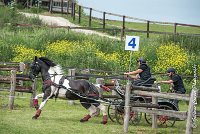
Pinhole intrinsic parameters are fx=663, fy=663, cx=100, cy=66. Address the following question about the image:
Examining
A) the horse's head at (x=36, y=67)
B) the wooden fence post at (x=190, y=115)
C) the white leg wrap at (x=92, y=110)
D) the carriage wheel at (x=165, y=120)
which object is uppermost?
the horse's head at (x=36, y=67)

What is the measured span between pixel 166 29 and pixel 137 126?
1241 inches

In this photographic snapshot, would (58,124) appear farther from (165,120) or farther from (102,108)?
(165,120)

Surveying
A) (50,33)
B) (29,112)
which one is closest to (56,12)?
(50,33)

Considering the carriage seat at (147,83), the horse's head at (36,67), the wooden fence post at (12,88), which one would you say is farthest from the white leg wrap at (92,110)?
the wooden fence post at (12,88)

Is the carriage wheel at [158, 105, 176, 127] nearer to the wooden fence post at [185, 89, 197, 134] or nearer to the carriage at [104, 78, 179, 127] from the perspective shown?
the carriage at [104, 78, 179, 127]

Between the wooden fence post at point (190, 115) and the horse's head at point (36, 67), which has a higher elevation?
the horse's head at point (36, 67)

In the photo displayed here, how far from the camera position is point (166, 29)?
5100 centimetres

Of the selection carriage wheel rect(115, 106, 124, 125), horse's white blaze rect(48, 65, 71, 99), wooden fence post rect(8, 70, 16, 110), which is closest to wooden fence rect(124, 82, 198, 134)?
carriage wheel rect(115, 106, 124, 125)

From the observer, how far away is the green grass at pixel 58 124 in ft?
57.6

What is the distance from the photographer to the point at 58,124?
18.9m

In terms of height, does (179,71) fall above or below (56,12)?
below

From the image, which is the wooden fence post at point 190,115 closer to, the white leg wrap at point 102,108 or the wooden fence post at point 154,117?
the wooden fence post at point 154,117

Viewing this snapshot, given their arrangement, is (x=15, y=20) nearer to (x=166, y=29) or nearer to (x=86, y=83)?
(x=166, y=29)

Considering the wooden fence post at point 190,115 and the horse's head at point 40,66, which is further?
the horse's head at point 40,66
